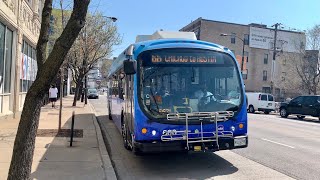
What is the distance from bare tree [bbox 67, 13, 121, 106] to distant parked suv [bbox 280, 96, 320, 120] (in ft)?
51.0

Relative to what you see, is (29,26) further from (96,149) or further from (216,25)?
(216,25)

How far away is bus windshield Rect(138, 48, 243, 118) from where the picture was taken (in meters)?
7.98

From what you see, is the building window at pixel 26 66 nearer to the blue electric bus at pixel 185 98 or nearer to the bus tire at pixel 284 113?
the blue electric bus at pixel 185 98

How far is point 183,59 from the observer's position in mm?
8352

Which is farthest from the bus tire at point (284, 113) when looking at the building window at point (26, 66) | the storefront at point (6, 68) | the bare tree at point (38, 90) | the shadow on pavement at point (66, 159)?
the bare tree at point (38, 90)

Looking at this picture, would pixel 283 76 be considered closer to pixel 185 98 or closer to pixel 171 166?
pixel 171 166

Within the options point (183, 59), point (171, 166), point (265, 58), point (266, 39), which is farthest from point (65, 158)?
point (265, 58)

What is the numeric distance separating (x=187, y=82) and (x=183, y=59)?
1.78ft

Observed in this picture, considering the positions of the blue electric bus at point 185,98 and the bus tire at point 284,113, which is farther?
the bus tire at point 284,113

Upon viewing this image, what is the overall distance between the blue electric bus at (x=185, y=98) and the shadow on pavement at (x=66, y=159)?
111 centimetres

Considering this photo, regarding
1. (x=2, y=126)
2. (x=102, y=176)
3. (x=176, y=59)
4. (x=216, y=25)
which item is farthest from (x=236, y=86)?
(x=216, y=25)

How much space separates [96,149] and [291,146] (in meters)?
6.36

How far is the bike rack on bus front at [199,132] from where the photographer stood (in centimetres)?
769

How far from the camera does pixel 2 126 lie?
1381cm
